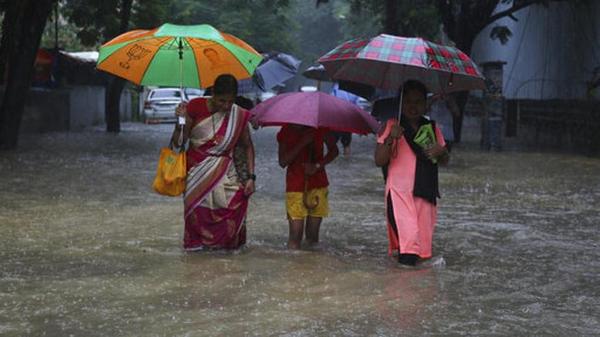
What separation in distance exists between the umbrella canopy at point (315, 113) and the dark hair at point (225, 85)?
25cm

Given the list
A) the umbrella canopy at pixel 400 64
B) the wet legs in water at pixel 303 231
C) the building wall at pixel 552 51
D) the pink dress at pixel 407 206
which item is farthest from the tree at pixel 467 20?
the pink dress at pixel 407 206

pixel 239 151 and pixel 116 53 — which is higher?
pixel 116 53

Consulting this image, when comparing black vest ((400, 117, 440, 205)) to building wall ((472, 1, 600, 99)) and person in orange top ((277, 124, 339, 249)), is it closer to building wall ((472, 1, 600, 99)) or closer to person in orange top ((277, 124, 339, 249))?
person in orange top ((277, 124, 339, 249))

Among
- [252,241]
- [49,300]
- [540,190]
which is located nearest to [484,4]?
[540,190]

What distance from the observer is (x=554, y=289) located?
7.08 metres

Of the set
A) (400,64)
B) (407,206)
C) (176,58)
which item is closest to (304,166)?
(407,206)

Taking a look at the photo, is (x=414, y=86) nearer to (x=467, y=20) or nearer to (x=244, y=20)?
(x=467, y=20)

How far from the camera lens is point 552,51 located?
91.6ft

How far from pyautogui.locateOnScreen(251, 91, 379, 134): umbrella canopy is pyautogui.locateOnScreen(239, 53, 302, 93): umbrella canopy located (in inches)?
123

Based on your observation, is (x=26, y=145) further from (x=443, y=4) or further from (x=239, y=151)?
(x=239, y=151)

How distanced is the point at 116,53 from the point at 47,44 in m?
33.5

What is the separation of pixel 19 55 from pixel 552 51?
14959 mm

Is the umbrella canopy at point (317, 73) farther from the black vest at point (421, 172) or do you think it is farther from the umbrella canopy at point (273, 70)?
the black vest at point (421, 172)

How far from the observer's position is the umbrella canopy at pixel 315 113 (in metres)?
7.77
